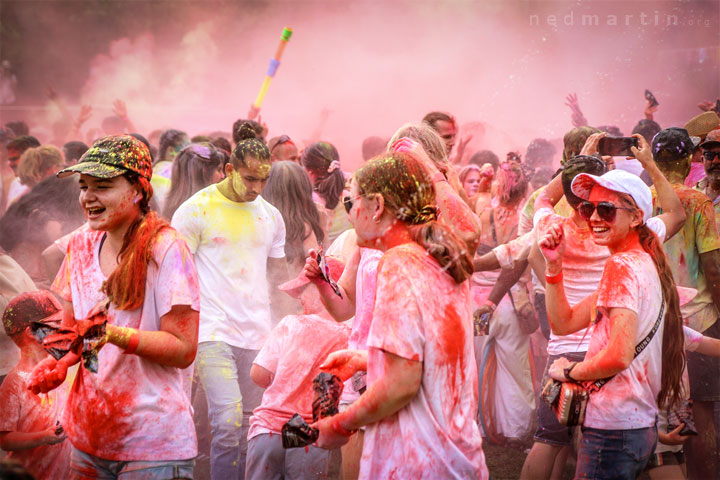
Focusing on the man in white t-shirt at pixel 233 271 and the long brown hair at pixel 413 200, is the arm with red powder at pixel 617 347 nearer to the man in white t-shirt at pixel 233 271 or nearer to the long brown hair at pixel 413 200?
the long brown hair at pixel 413 200

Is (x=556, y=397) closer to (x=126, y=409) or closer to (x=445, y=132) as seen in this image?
→ (x=126, y=409)

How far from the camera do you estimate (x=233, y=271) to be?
4781mm

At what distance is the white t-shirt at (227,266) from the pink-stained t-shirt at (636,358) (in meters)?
2.31

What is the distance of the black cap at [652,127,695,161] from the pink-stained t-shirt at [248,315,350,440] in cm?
221

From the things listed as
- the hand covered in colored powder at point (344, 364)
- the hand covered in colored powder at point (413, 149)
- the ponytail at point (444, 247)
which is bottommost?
the hand covered in colored powder at point (344, 364)

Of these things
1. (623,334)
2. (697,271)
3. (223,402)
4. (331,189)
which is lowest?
(223,402)

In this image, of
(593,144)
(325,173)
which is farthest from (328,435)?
(325,173)

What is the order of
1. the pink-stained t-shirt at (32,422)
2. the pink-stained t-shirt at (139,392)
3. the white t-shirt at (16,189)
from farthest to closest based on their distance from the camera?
the white t-shirt at (16,189)
the pink-stained t-shirt at (32,422)
the pink-stained t-shirt at (139,392)

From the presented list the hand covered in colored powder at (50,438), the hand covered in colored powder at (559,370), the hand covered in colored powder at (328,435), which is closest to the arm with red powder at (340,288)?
the hand covered in colored powder at (328,435)

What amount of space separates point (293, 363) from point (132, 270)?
4.08 feet

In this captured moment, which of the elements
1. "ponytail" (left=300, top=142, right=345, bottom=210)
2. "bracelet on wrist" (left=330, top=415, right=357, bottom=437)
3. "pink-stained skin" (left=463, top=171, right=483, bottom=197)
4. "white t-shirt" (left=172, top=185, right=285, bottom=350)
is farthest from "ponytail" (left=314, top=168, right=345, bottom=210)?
"bracelet on wrist" (left=330, top=415, right=357, bottom=437)

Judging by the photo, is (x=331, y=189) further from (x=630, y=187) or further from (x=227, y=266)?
(x=630, y=187)

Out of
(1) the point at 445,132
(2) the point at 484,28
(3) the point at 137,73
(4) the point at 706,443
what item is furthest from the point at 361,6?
(4) the point at 706,443

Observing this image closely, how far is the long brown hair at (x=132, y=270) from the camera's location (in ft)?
9.03
